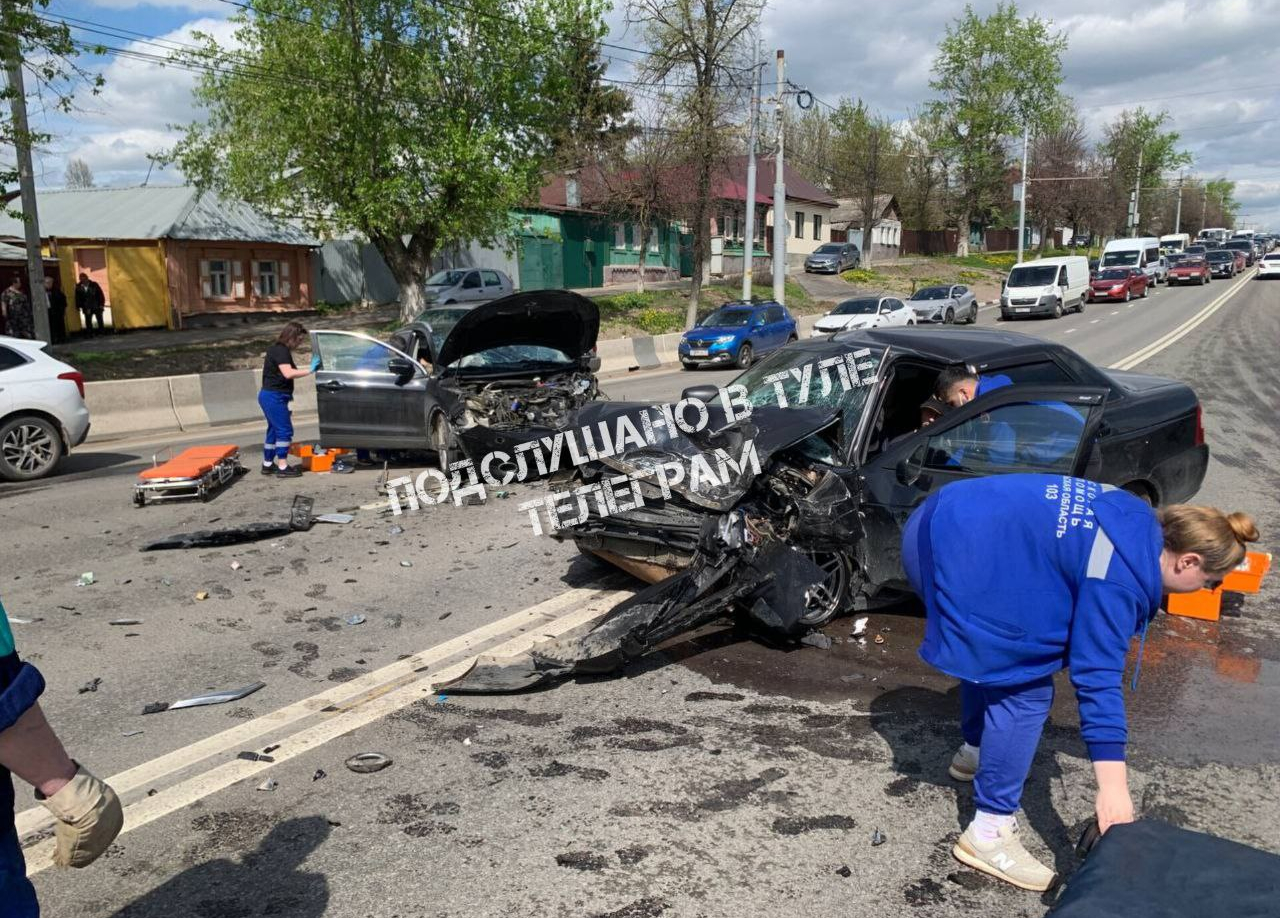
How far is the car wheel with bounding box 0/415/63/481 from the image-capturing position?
10.7 metres

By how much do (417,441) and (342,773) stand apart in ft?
23.1

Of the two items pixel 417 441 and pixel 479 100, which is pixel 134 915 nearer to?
pixel 417 441

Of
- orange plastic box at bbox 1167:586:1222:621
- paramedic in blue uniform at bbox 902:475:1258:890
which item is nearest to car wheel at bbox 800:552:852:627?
orange plastic box at bbox 1167:586:1222:621

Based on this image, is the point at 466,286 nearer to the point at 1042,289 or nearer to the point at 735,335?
the point at 735,335

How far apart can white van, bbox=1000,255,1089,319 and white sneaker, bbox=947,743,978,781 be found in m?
33.0

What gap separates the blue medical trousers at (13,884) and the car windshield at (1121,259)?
52391 mm

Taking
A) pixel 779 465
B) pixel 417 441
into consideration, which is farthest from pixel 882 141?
pixel 779 465

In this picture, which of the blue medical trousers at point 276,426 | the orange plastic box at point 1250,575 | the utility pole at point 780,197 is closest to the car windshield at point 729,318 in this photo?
the utility pole at point 780,197

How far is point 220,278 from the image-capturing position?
3173 centimetres

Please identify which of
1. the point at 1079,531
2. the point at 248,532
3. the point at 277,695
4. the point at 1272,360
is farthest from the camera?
the point at 1272,360

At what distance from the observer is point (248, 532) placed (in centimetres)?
790

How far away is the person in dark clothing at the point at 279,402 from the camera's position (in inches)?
416

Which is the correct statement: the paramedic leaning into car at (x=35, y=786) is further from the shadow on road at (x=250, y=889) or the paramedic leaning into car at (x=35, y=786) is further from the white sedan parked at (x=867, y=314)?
the white sedan parked at (x=867, y=314)

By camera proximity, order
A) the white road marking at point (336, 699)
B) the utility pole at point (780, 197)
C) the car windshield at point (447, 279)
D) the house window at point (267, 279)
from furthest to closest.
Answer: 1. the house window at point (267, 279)
2. the car windshield at point (447, 279)
3. the utility pole at point (780, 197)
4. the white road marking at point (336, 699)
